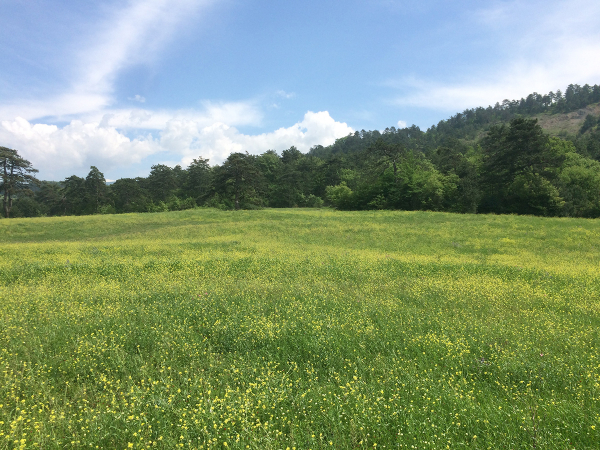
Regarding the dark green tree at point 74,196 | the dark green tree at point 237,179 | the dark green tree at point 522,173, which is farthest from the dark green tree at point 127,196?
the dark green tree at point 522,173

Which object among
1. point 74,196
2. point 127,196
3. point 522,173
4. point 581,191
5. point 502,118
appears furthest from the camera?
point 502,118

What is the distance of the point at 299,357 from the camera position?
206 inches

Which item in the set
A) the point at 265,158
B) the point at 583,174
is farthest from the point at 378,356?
the point at 265,158

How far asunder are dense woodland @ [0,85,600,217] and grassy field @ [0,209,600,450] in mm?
33651

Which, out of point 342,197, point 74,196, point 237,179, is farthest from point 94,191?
point 342,197

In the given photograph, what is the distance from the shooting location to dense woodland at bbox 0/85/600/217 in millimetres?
36562

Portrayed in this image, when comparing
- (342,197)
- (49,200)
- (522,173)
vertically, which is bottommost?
(342,197)

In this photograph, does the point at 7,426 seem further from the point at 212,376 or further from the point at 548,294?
the point at 548,294

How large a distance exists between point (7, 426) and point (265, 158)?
88448mm

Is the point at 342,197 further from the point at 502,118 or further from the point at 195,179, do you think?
the point at 502,118

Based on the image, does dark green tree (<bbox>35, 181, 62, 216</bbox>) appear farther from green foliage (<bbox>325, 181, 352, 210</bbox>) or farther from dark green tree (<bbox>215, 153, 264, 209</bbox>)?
green foliage (<bbox>325, 181, 352, 210</bbox>)

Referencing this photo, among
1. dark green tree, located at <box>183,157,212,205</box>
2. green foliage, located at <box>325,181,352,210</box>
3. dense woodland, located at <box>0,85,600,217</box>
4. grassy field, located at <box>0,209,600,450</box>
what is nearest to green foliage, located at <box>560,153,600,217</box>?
dense woodland, located at <box>0,85,600,217</box>

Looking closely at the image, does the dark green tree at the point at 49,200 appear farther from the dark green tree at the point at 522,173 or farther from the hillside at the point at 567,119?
the hillside at the point at 567,119

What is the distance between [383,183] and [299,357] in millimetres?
48006
